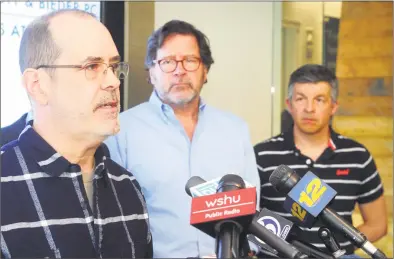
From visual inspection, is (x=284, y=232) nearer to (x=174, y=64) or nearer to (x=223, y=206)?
(x=223, y=206)

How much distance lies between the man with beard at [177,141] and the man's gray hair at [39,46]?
1.62 feet

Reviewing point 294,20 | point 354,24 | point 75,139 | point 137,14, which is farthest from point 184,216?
point 354,24

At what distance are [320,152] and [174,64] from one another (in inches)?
25.2

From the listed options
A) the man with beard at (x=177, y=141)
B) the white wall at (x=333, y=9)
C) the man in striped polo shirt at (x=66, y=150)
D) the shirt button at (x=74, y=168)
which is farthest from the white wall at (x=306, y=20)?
the shirt button at (x=74, y=168)

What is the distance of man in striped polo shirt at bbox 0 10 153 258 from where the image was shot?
4.21 feet

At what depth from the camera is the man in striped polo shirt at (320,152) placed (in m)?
2.16

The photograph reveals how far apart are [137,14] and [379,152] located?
158 cm

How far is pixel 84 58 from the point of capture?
135 cm

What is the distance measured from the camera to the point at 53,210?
1.30 metres

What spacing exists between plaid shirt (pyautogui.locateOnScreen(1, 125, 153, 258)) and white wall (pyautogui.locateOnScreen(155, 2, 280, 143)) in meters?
1.54

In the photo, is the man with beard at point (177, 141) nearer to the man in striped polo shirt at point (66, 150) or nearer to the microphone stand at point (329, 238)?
the man in striped polo shirt at point (66, 150)

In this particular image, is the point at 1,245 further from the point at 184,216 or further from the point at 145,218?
the point at 184,216

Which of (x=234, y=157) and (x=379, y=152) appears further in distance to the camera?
(x=379, y=152)

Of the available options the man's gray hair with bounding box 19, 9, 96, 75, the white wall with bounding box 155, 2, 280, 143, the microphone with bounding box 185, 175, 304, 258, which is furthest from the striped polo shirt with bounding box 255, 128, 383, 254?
the microphone with bounding box 185, 175, 304, 258
